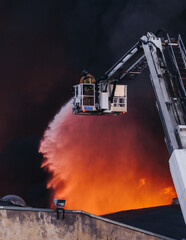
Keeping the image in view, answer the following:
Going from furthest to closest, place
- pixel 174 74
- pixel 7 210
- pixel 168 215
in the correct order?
1. pixel 168 215
2. pixel 174 74
3. pixel 7 210

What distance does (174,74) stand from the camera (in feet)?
36.1

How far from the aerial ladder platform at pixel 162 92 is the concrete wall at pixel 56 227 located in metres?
3.40

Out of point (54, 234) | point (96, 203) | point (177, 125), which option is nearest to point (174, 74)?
point (177, 125)

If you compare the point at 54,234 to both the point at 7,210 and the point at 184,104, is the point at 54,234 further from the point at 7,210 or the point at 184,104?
the point at 184,104

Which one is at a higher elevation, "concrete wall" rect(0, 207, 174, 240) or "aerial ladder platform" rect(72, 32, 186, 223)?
"aerial ladder platform" rect(72, 32, 186, 223)

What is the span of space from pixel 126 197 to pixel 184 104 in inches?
1336

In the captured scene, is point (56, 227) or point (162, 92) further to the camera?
point (162, 92)

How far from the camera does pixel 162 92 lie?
10.6 meters

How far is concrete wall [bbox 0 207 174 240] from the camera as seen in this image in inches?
369

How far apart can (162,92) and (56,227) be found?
5.95 meters

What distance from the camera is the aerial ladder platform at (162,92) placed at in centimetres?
927

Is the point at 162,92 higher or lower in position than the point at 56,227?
higher

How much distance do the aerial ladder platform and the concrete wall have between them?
11.2ft

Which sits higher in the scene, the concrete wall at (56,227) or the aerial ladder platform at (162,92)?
the aerial ladder platform at (162,92)
